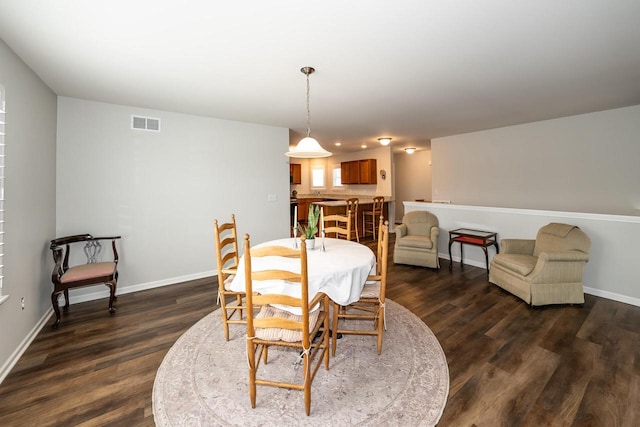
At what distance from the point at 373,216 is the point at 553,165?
355 cm

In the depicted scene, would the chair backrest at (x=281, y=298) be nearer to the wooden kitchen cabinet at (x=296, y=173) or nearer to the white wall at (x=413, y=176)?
the white wall at (x=413, y=176)

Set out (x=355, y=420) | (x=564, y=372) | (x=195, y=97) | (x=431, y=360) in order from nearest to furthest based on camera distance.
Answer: (x=355, y=420) → (x=564, y=372) → (x=431, y=360) → (x=195, y=97)

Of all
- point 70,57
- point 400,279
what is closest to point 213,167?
point 70,57

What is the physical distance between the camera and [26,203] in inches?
98.9

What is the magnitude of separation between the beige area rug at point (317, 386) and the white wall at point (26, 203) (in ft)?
4.40

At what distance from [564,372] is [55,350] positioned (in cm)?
410

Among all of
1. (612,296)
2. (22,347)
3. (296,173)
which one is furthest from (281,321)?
(296,173)

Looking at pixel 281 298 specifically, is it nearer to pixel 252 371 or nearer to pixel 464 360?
pixel 252 371

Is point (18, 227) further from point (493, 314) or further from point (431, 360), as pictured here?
point (493, 314)

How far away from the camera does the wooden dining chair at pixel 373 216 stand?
6859mm

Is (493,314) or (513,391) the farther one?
(493,314)

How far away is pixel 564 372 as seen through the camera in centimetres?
206

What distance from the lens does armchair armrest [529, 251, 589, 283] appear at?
10.4ft

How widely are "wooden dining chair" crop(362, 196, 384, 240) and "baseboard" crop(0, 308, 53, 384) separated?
19.3 feet
